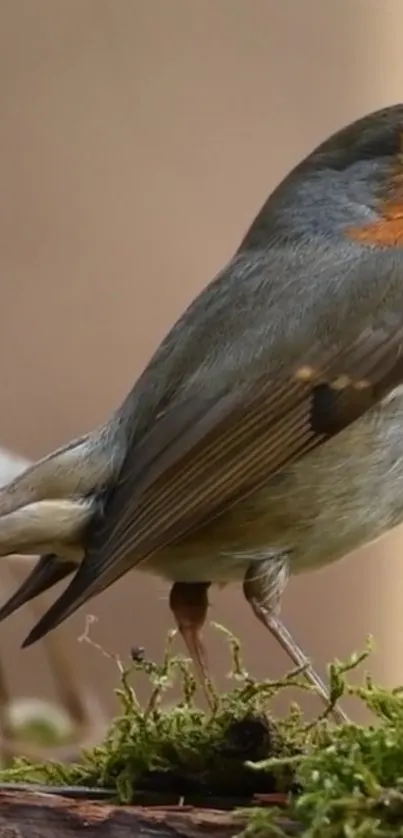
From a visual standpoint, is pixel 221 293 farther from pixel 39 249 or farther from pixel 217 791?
pixel 39 249

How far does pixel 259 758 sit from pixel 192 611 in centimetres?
37

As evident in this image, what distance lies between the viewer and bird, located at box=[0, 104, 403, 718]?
1272 mm

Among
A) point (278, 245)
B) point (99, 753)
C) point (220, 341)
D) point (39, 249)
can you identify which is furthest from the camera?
point (39, 249)

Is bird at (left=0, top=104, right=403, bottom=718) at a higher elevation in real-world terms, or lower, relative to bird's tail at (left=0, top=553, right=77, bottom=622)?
higher

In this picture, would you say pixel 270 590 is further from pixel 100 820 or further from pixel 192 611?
pixel 100 820

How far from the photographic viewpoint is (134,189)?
9.71ft

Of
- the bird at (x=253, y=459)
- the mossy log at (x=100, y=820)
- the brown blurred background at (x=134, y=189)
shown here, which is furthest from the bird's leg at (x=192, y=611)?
the brown blurred background at (x=134, y=189)

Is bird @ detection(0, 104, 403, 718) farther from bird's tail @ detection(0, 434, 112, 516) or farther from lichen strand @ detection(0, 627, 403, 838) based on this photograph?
lichen strand @ detection(0, 627, 403, 838)

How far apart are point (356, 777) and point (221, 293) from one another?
674 millimetres

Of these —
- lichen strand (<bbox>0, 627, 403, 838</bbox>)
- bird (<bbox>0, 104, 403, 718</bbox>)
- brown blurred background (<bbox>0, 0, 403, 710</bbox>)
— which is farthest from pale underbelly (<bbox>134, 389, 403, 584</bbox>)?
brown blurred background (<bbox>0, 0, 403, 710</bbox>)

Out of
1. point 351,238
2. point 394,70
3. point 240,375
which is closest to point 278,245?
point 351,238

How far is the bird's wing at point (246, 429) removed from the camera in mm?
1264

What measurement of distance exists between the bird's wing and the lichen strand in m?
0.14

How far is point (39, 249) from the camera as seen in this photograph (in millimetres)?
2963
